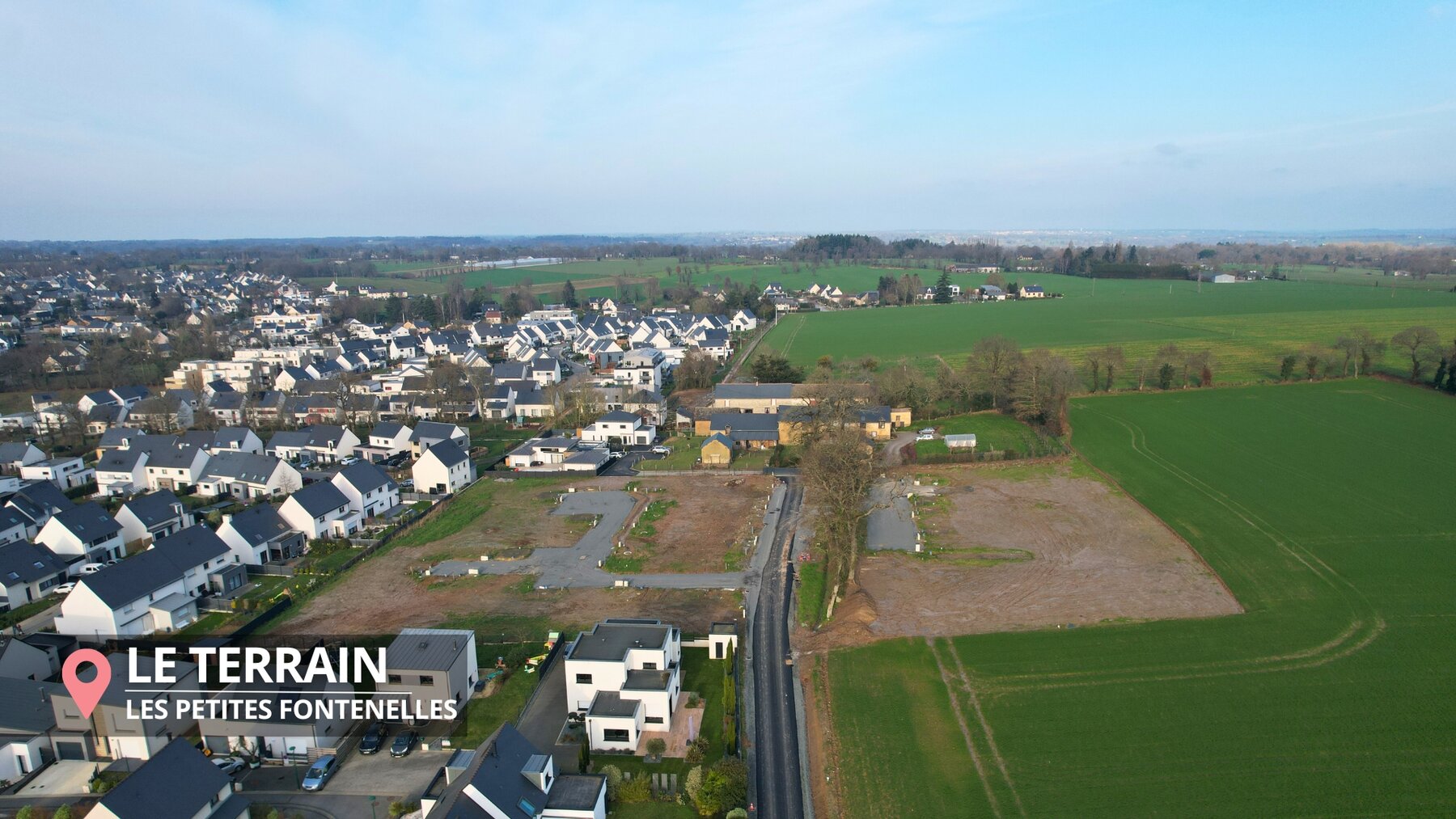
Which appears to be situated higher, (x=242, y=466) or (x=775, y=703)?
(x=242, y=466)

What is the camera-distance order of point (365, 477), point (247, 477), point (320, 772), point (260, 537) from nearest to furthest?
point (320, 772)
point (260, 537)
point (365, 477)
point (247, 477)

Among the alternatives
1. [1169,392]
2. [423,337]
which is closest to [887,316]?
[1169,392]

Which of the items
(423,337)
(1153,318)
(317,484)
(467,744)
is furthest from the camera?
(1153,318)

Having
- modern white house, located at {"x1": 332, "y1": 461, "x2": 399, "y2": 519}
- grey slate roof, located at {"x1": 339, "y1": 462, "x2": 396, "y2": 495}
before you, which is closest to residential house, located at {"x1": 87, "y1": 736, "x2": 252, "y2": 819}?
modern white house, located at {"x1": 332, "y1": 461, "x2": 399, "y2": 519}

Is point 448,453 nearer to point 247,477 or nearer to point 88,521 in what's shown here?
point 247,477

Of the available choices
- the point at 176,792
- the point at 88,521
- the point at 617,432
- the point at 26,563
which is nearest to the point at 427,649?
the point at 176,792

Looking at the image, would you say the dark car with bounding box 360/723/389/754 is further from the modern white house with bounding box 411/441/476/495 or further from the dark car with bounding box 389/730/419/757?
the modern white house with bounding box 411/441/476/495

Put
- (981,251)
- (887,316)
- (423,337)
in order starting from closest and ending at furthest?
(423,337) → (887,316) → (981,251)

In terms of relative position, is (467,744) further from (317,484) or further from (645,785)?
(317,484)
